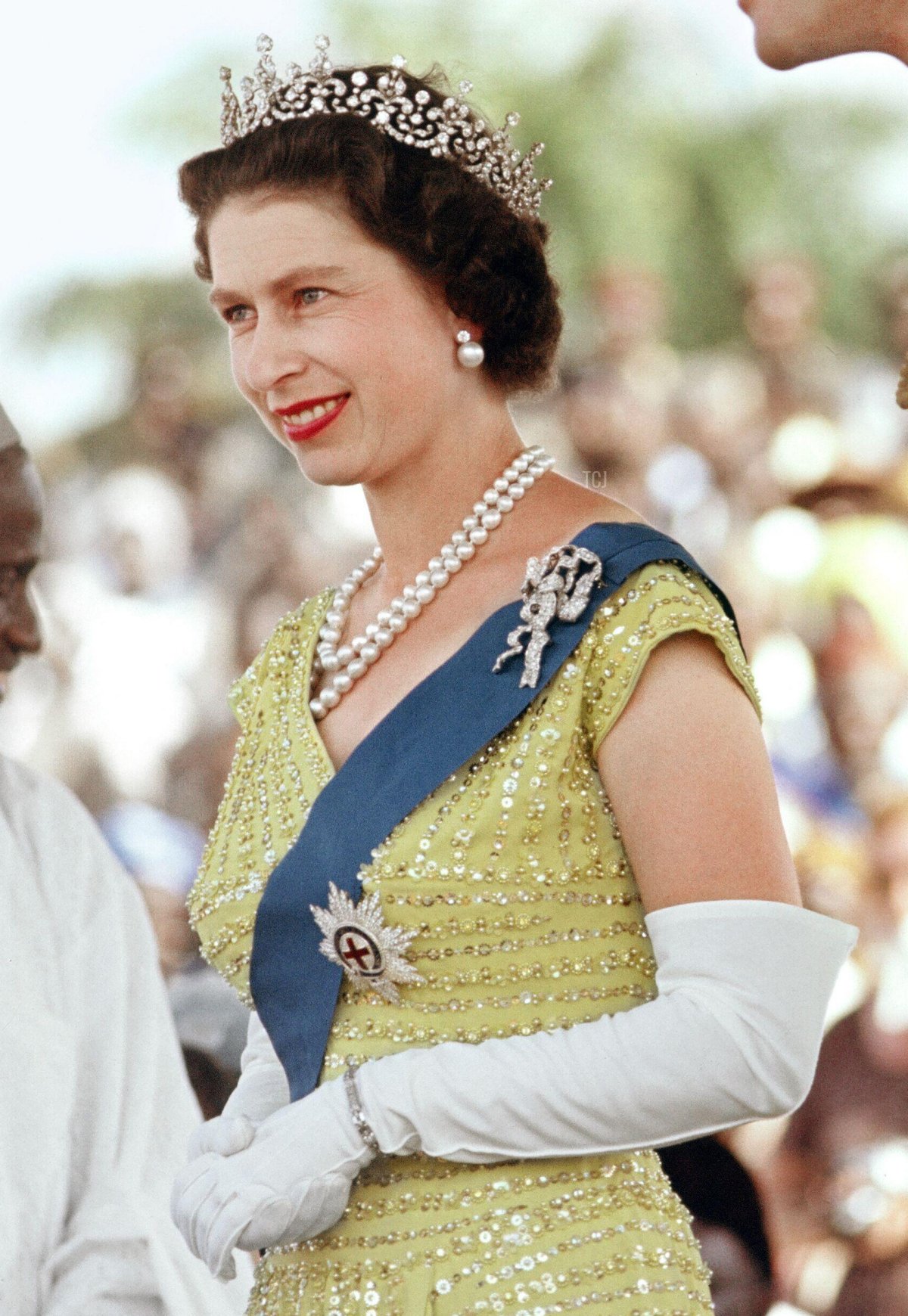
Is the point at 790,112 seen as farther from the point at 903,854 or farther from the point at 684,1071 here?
the point at 684,1071

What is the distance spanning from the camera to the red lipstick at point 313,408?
4.46ft

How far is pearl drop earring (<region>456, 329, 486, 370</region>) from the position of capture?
139 cm

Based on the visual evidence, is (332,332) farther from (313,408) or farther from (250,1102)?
(250,1102)

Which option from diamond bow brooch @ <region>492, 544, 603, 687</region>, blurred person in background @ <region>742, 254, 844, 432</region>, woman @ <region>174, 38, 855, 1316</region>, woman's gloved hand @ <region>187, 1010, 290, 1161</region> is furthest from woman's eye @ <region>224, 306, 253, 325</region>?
blurred person in background @ <region>742, 254, 844, 432</region>

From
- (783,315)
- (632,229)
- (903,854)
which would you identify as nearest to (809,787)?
(903,854)

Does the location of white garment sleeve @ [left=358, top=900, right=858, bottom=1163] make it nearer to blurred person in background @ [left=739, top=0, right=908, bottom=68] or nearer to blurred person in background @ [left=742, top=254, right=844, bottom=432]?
blurred person in background @ [left=739, top=0, right=908, bottom=68]

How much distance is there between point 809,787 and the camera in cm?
280

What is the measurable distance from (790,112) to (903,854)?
4.02 feet

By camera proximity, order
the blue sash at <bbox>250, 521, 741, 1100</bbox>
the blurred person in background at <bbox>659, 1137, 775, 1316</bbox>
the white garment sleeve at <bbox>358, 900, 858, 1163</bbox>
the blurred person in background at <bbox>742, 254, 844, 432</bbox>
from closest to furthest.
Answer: the white garment sleeve at <bbox>358, 900, 858, 1163</bbox> → the blue sash at <bbox>250, 521, 741, 1100</bbox> → the blurred person in background at <bbox>659, 1137, 775, 1316</bbox> → the blurred person in background at <bbox>742, 254, 844, 432</bbox>

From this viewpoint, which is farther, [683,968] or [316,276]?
[316,276]

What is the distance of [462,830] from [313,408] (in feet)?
1.20

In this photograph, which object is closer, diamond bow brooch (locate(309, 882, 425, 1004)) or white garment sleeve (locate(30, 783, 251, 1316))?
diamond bow brooch (locate(309, 882, 425, 1004))

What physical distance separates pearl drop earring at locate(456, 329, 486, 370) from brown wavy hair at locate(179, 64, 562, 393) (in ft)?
0.06

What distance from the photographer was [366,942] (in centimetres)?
124
